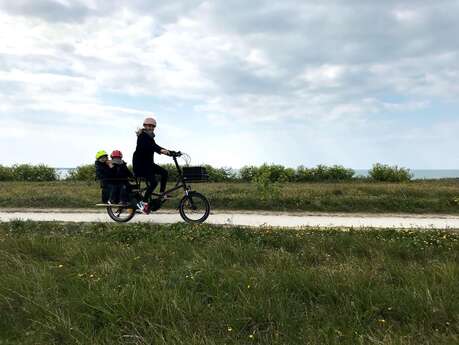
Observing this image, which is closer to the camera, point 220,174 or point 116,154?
point 116,154

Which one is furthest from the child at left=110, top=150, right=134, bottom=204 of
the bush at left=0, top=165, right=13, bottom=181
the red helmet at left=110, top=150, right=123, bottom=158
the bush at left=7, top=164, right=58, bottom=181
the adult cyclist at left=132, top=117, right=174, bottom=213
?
the bush at left=0, top=165, right=13, bottom=181

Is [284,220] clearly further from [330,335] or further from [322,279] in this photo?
[330,335]

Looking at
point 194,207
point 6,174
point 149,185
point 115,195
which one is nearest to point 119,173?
point 115,195

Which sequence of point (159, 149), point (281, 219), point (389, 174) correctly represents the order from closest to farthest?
point (159, 149) < point (281, 219) < point (389, 174)

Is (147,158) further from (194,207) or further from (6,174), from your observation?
(6,174)

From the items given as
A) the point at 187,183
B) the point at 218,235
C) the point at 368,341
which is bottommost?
the point at 368,341

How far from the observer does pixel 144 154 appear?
340 inches

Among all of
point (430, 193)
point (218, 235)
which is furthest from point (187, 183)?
point (430, 193)

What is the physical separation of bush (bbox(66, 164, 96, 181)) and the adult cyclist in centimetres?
1457

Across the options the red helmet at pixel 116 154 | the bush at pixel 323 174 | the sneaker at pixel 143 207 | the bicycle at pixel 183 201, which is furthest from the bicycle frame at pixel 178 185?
the bush at pixel 323 174

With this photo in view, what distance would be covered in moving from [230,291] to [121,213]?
563cm

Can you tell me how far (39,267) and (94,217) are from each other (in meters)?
4.47

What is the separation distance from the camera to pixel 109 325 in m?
3.86

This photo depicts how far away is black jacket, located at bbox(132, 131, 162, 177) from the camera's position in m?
8.43
